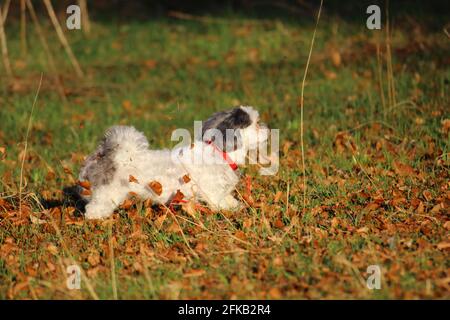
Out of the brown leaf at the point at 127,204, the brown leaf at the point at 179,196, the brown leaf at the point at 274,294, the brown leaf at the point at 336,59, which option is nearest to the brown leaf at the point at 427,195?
the brown leaf at the point at 274,294

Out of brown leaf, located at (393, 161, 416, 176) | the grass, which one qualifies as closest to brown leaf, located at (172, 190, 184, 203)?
the grass

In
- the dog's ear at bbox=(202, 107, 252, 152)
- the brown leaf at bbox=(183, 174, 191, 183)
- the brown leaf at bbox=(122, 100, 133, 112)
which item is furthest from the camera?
the brown leaf at bbox=(122, 100, 133, 112)

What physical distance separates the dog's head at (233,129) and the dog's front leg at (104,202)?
3.27 ft

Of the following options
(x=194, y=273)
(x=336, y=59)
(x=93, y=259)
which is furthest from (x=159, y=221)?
(x=336, y=59)

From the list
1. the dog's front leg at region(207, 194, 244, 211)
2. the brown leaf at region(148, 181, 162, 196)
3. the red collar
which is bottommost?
the dog's front leg at region(207, 194, 244, 211)

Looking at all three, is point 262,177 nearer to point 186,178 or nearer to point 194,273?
point 186,178

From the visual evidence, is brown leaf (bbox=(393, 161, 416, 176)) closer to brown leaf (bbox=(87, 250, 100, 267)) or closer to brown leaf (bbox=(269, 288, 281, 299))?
brown leaf (bbox=(269, 288, 281, 299))

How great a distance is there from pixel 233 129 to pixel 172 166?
2.24ft

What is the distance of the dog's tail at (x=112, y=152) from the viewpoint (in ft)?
18.9

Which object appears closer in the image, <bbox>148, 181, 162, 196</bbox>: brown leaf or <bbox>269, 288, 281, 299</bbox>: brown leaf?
Answer: <bbox>269, 288, 281, 299</bbox>: brown leaf

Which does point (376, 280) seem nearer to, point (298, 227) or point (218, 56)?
point (298, 227)

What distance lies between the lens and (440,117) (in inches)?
320

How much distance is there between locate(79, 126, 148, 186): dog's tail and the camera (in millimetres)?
5766

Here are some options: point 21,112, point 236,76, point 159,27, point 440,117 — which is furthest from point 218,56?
point 440,117
